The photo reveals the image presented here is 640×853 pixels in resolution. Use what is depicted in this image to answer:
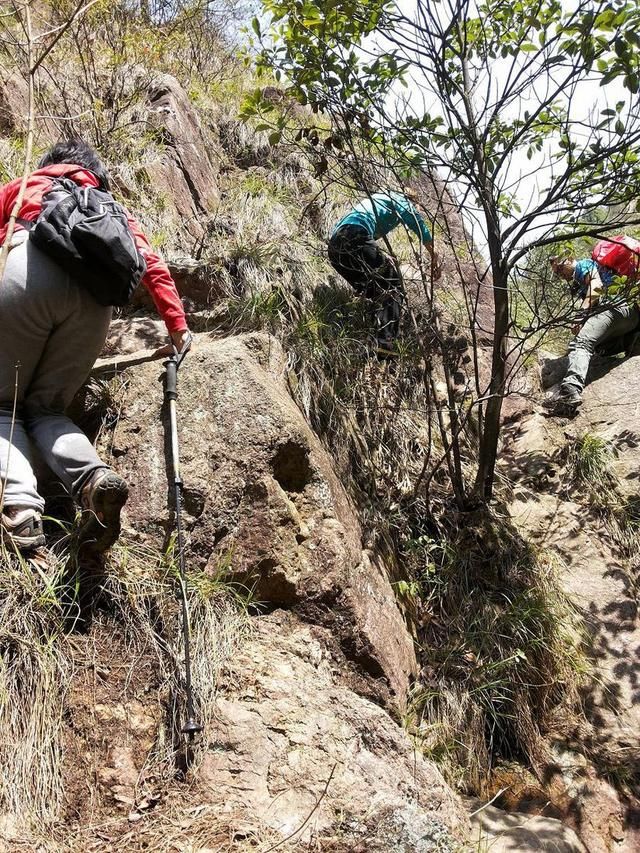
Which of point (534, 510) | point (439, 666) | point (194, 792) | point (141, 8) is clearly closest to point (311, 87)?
point (534, 510)

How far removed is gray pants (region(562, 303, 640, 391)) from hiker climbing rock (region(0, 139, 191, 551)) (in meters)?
4.39

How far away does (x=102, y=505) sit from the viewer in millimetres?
3051

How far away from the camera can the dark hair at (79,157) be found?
11.9 feet

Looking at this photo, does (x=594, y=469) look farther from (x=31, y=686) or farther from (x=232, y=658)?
(x=31, y=686)

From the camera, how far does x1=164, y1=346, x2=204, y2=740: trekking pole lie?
301 cm

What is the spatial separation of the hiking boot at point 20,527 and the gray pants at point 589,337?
488 centimetres

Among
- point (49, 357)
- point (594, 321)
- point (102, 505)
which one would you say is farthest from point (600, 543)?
point (49, 357)

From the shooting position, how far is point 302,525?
156 inches

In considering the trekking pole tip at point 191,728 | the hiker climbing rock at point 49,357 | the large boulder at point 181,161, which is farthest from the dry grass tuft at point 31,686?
the large boulder at point 181,161

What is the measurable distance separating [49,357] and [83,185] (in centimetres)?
84

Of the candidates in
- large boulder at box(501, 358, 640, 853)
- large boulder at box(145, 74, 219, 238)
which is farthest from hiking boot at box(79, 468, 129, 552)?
large boulder at box(145, 74, 219, 238)

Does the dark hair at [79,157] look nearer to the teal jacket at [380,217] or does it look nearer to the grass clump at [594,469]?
the teal jacket at [380,217]

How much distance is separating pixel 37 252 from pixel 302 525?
6.19ft

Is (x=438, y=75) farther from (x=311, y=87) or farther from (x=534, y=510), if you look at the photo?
(x=534, y=510)
